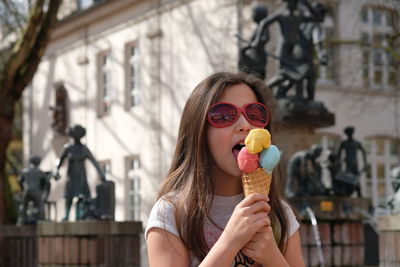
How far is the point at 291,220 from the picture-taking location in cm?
250

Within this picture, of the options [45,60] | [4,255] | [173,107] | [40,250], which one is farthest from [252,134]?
[45,60]

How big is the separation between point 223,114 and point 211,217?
29 centimetres

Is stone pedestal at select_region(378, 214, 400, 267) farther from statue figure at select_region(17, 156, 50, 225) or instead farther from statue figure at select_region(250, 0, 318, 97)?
statue figure at select_region(17, 156, 50, 225)

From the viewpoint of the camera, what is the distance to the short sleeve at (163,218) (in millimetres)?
2348

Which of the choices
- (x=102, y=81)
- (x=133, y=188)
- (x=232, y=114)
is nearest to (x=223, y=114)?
(x=232, y=114)

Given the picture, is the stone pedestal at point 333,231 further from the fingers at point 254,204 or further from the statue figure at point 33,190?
the fingers at point 254,204

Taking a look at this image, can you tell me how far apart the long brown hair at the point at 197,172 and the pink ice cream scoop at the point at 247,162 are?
211 millimetres

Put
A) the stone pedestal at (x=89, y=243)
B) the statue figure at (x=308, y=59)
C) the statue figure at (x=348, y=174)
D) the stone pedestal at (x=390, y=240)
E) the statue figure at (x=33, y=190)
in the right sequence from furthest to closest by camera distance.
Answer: the statue figure at (x=33, y=190), the statue figure at (x=308, y=59), the statue figure at (x=348, y=174), the stone pedestal at (x=89, y=243), the stone pedestal at (x=390, y=240)

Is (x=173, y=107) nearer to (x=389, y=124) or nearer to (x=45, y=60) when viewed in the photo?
(x=389, y=124)

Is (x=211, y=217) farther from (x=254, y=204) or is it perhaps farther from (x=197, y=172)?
(x=254, y=204)

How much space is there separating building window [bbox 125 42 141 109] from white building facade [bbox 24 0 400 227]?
0.03 m

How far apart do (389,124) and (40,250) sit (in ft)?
61.6

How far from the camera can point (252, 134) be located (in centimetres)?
222

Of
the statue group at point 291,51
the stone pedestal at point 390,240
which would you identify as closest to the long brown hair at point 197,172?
the stone pedestal at point 390,240
